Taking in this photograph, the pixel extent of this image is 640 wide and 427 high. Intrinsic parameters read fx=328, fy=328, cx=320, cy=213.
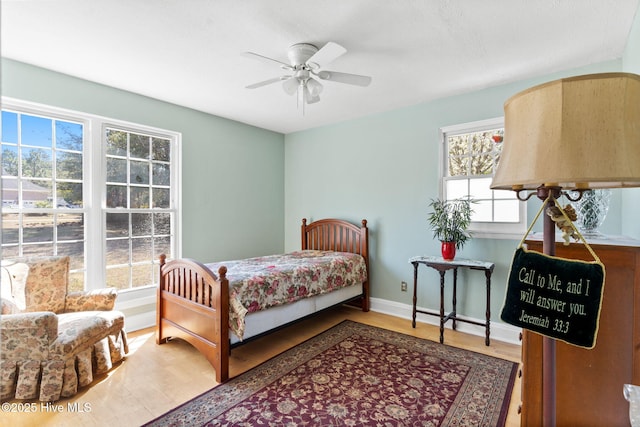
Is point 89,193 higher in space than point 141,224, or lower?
higher

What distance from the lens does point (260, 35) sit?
241 centimetres

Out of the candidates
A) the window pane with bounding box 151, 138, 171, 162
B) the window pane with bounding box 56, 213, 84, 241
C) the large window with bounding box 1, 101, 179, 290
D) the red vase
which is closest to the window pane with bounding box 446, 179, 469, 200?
the red vase

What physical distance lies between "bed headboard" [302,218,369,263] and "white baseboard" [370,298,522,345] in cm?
61

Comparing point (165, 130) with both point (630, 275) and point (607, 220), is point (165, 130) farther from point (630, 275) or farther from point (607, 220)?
point (607, 220)

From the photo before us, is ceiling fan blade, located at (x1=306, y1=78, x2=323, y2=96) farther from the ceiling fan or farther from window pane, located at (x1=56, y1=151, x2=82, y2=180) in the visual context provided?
window pane, located at (x1=56, y1=151, x2=82, y2=180)

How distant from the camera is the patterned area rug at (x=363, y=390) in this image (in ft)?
6.91

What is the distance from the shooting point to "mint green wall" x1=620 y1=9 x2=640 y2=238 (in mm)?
2102

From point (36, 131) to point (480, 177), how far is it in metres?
4.38

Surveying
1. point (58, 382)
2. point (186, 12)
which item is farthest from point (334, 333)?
point (186, 12)

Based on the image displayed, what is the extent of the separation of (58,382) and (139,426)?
2.45ft

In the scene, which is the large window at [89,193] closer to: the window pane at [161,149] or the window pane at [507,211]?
the window pane at [161,149]

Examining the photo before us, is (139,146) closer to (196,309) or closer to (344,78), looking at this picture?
(196,309)

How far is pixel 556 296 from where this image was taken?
1.09 meters

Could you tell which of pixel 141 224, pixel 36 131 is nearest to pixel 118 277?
pixel 141 224
